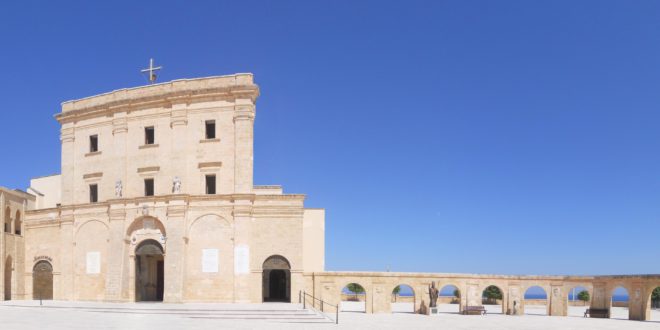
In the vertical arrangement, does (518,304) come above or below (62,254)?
below

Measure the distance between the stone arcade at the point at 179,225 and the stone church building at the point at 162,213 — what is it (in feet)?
0.21

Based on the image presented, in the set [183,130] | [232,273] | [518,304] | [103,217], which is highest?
[183,130]

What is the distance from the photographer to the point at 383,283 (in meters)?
36.0

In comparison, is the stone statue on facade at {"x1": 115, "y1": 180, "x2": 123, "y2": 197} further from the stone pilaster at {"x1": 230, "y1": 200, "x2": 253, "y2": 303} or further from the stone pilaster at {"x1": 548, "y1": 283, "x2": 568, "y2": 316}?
the stone pilaster at {"x1": 548, "y1": 283, "x2": 568, "y2": 316}

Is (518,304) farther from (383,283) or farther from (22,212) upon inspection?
(22,212)

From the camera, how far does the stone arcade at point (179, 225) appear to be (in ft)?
108

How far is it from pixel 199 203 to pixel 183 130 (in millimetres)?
4611

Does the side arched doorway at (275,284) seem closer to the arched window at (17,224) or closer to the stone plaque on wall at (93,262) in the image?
the stone plaque on wall at (93,262)

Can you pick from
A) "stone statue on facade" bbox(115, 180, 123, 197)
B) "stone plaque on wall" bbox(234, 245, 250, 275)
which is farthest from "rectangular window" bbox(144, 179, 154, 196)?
"stone plaque on wall" bbox(234, 245, 250, 275)

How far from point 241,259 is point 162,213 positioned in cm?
531

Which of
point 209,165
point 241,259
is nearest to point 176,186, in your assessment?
point 209,165

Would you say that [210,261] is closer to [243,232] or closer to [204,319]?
[243,232]

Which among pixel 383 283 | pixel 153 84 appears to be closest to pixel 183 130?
pixel 153 84

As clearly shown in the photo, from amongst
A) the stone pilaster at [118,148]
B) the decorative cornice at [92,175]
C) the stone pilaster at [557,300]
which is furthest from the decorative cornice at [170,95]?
the stone pilaster at [557,300]
